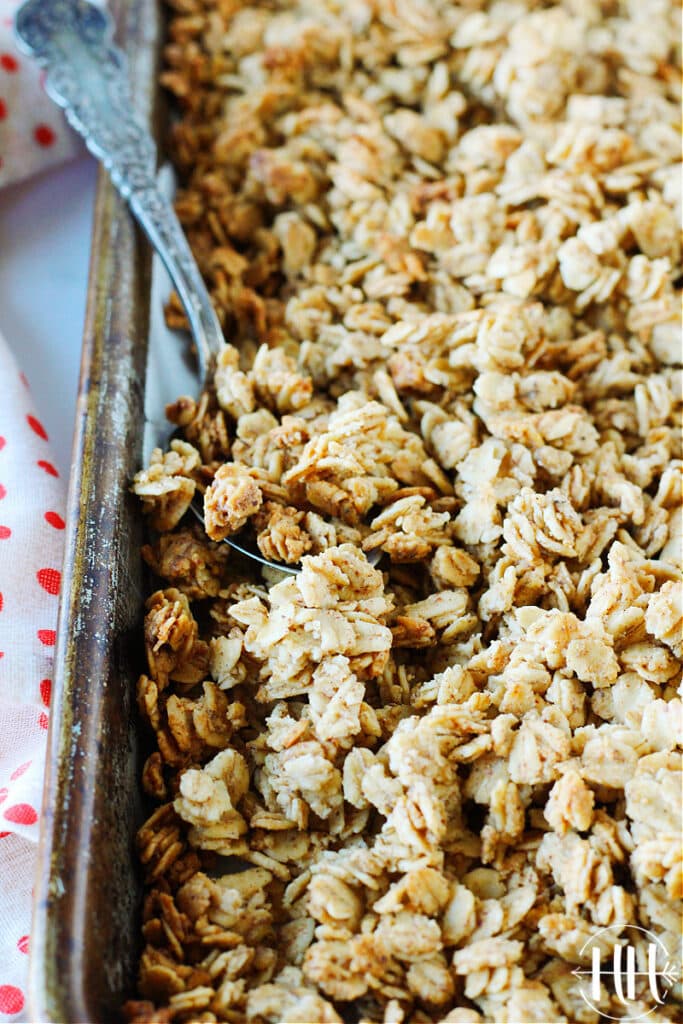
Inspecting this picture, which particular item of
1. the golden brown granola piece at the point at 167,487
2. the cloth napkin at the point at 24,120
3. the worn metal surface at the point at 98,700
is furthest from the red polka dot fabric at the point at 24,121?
the golden brown granola piece at the point at 167,487

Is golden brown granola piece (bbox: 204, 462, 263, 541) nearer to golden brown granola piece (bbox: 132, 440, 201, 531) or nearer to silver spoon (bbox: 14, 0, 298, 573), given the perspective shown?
golden brown granola piece (bbox: 132, 440, 201, 531)

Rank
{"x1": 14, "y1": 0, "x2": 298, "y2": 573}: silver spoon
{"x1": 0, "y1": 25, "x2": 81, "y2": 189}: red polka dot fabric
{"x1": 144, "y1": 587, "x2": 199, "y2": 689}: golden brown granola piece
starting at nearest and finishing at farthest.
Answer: {"x1": 144, "y1": 587, "x2": 199, "y2": 689}: golden brown granola piece < {"x1": 14, "y1": 0, "x2": 298, "y2": 573}: silver spoon < {"x1": 0, "y1": 25, "x2": 81, "y2": 189}: red polka dot fabric

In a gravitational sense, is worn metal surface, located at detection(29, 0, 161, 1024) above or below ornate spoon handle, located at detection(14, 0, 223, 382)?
below

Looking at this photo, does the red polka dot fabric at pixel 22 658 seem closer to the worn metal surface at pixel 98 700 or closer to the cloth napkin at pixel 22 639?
the cloth napkin at pixel 22 639

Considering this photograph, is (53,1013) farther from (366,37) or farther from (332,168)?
(366,37)

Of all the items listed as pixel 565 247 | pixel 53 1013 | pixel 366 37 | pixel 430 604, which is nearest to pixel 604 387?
pixel 565 247

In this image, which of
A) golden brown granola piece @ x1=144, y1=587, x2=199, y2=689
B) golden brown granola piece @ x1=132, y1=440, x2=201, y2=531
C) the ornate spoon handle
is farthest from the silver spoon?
golden brown granola piece @ x1=144, y1=587, x2=199, y2=689
